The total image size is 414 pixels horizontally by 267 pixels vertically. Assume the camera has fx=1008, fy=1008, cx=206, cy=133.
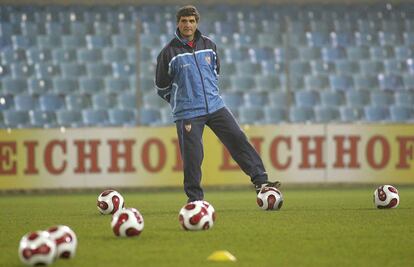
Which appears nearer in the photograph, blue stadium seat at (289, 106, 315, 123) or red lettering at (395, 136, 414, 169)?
red lettering at (395, 136, 414, 169)

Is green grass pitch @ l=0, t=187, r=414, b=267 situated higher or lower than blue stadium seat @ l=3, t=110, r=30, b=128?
lower

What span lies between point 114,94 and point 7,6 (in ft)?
9.04

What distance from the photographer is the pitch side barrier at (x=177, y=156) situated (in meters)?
15.0

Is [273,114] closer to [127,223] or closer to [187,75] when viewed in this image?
[187,75]

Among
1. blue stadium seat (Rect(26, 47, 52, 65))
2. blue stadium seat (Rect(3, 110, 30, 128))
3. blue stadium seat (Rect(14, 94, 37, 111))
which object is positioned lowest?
blue stadium seat (Rect(3, 110, 30, 128))

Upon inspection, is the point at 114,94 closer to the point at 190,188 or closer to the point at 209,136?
the point at 209,136

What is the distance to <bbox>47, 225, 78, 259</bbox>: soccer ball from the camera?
611 cm

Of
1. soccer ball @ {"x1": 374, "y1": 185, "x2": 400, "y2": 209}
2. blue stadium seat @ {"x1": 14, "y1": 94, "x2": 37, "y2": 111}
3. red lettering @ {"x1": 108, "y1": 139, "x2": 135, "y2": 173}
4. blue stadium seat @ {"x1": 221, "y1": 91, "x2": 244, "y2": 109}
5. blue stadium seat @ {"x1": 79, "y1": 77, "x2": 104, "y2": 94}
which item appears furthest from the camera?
blue stadium seat @ {"x1": 221, "y1": 91, "x2": 244, "y2": 109}

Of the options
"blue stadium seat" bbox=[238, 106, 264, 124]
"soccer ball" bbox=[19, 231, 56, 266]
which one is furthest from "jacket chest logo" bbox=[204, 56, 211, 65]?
"blue stadium seat" bbox=[238, 106, 264, 124]

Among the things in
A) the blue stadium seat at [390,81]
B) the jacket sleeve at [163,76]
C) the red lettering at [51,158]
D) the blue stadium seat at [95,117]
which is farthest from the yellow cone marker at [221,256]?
the blue stadium seat at [390,81]

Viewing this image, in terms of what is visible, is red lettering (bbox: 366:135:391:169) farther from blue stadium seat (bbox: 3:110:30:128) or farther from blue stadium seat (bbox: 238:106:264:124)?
blue stadium seat (bbox: 3:110:30:128)

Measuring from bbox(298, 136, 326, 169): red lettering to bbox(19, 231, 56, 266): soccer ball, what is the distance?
985 centimetres

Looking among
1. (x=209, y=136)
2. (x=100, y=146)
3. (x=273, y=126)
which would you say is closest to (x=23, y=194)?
(x=100, y=146)

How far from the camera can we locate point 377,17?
19.8m
